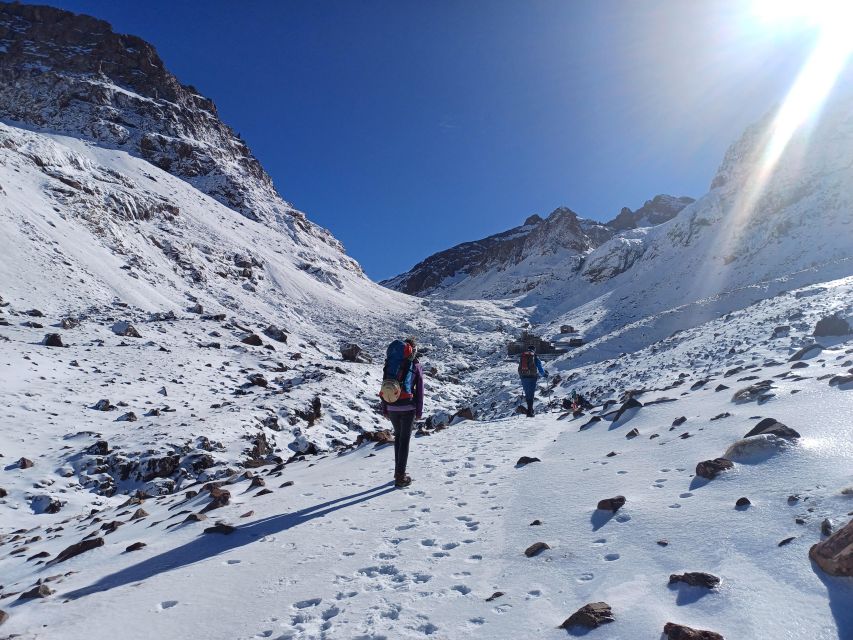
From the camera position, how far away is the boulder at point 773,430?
5.07m

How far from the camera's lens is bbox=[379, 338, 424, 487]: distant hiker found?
746 centimetres

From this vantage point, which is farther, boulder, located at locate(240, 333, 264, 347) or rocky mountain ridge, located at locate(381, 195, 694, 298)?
rocky mountain ridge, located at locate(381, 195, 694, 298)

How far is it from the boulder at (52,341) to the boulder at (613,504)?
22.7m

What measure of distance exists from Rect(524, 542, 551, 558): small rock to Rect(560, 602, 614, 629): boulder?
1.17 m

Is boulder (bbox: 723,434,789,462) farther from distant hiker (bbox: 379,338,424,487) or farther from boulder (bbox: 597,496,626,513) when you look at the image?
distant hiker (bbox: 379,338,424,487)

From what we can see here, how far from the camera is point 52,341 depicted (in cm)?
1931

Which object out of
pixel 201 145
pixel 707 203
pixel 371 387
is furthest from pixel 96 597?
pixel 201 145

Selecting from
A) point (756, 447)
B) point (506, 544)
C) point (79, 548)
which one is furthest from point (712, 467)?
point (79, 548)

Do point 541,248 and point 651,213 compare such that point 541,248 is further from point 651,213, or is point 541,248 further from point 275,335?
point 275,335

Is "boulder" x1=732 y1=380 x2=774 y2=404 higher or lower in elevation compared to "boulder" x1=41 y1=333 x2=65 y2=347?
lower

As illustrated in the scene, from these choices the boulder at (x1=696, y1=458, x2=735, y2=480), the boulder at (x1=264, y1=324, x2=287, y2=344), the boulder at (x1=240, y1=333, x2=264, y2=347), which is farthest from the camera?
the boulder at (x1=264, y1=324, x2=287, y2=344)

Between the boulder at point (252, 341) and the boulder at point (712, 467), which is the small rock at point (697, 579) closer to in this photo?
the boulder at point (712, 467)

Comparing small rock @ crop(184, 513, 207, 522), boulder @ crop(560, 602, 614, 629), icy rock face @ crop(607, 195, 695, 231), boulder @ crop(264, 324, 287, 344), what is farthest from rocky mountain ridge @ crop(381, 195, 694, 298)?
boulder @ crop(560, 602, 614, 629)

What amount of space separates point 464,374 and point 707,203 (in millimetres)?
39501
